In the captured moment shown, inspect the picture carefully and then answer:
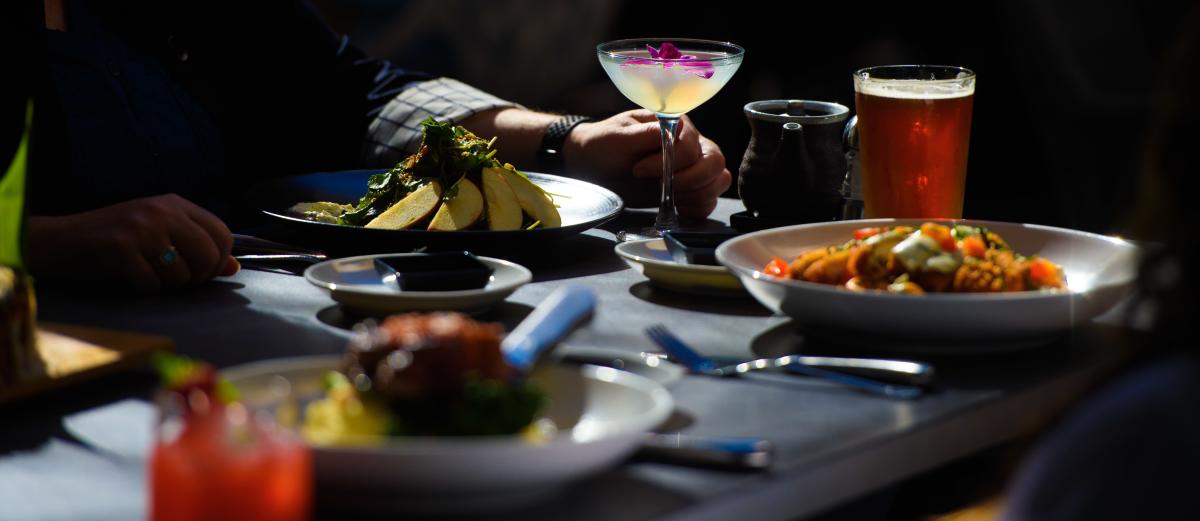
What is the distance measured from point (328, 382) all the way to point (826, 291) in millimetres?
427

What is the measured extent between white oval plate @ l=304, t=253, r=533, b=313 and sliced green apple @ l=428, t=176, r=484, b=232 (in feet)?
0.78

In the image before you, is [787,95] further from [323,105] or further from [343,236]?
[343,236]

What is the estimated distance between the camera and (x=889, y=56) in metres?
4.00

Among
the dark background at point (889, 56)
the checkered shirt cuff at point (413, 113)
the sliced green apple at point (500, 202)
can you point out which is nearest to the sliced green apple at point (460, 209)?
the sliced green apple at point (500, 202)

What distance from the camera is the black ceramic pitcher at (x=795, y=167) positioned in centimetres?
156

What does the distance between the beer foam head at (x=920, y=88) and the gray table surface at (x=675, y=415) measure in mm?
376

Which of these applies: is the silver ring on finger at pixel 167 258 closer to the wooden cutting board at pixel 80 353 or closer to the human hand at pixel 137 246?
the human hand at pixel 137 246

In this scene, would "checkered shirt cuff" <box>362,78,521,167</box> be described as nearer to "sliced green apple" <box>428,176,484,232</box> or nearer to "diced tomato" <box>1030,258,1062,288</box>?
"sliced green apple" <box>428,176,484,232</box>

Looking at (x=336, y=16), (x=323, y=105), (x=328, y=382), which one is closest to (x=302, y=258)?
(x=328, y=382)

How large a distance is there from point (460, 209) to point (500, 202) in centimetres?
5

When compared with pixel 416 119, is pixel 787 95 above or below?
below

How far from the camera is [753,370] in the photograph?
0.99 metres

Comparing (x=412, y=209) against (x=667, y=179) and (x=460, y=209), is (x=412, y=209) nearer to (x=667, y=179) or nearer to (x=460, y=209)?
(x=460, y=209)

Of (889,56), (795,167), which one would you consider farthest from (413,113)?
(889,56)
